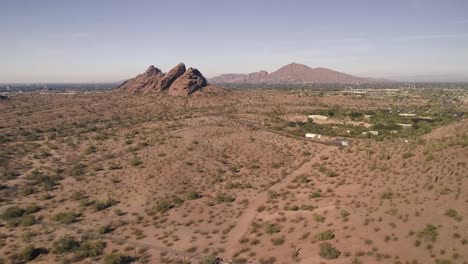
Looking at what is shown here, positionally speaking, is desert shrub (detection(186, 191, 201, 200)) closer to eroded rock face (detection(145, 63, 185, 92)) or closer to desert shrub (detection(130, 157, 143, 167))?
desert shrub (detection(130, 157, 143, 167))

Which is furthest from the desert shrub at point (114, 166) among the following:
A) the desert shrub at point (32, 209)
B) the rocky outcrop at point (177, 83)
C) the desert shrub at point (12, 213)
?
the rocky outcrop at point (177, 83)

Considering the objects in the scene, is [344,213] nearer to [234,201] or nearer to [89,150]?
[234,201]

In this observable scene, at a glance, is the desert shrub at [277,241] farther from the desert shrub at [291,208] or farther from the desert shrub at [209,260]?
the desert shrub at [291,208]

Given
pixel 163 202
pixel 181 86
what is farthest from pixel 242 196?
pixel 181 86

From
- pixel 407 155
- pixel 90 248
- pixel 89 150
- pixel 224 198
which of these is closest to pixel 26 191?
pixel 90 248

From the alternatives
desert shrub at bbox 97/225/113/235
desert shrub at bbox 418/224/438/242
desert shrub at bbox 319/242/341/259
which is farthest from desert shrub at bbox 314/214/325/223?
desert shrub at bbox 97/225/113/235

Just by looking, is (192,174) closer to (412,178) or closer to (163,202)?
(163,202)
